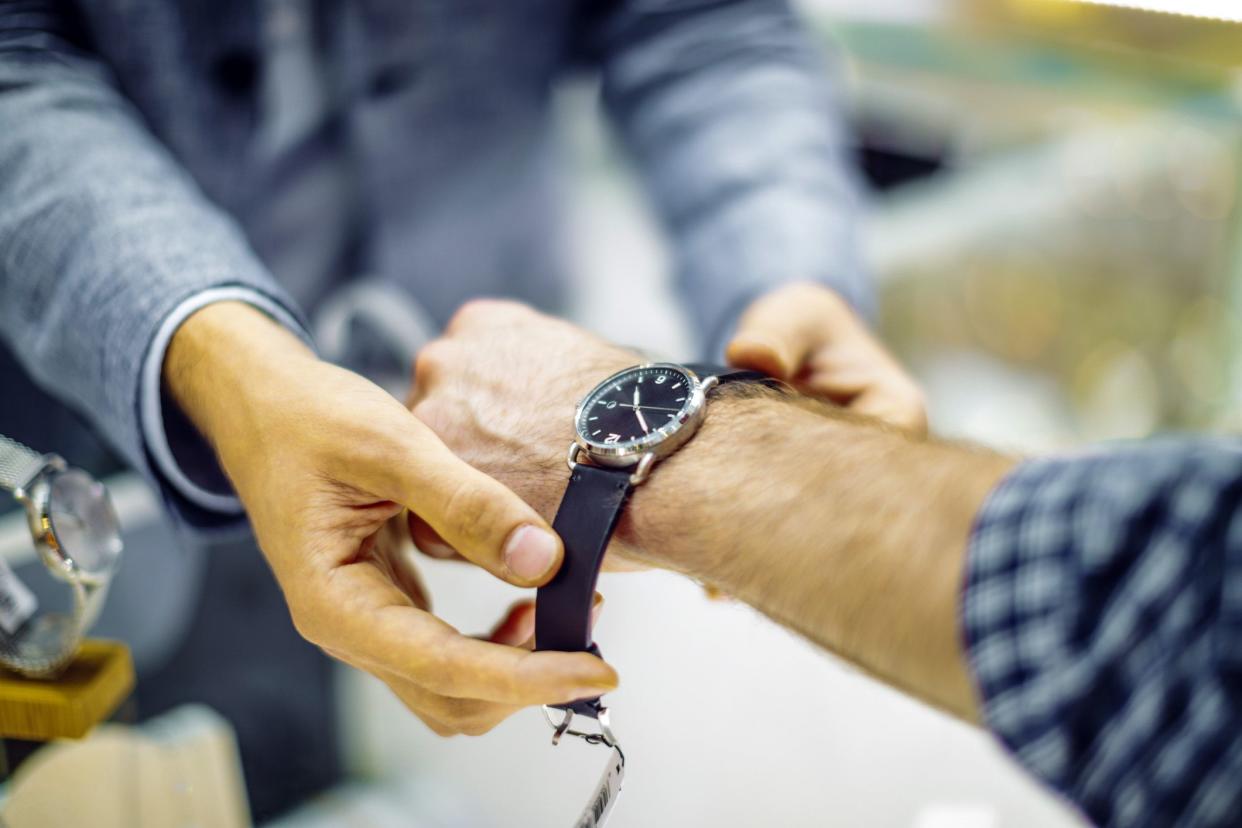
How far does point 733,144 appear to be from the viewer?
927 mm

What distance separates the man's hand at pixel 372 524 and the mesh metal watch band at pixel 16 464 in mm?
87

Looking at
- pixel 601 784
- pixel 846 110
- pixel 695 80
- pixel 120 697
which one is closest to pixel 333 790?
pixel 120 697

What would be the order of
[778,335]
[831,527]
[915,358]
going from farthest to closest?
[915,358] < [778,335] < [831,527]

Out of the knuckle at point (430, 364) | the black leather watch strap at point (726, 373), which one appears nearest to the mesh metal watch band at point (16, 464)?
the knuckle at point (430, 364)

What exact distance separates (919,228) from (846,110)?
30 cm

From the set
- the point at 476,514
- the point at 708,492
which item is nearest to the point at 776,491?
the point at 708,492

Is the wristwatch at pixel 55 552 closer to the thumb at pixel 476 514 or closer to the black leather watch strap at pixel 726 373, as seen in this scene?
the thumb at pixel 476 514

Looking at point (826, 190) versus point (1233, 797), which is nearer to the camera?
point (1233, 797)

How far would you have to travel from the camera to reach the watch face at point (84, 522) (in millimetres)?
502

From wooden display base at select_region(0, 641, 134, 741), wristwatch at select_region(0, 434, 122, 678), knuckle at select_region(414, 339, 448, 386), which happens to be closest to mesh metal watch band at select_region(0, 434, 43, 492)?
wristwatch at select_region(0, 434, 122, 678)

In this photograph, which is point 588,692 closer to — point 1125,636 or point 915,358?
point 1125,636

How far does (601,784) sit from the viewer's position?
19.1 inches

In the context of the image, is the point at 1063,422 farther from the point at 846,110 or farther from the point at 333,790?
the point at 333,790

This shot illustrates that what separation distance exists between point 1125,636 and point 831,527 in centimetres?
13
